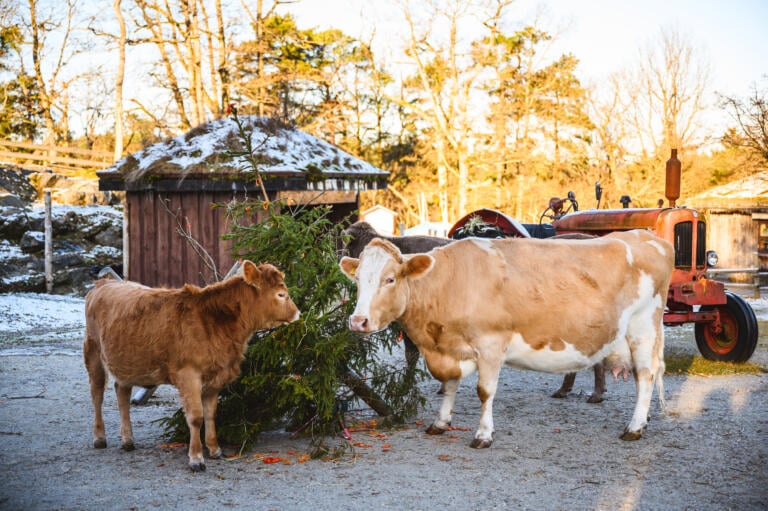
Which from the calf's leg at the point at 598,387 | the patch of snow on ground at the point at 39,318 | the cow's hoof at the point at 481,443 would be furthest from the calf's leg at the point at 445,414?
the patch of snow on ground at the point at 39,318

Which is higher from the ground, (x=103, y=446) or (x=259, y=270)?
(x=259, y=270)

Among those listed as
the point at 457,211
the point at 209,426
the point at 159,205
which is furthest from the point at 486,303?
the point at 457,211

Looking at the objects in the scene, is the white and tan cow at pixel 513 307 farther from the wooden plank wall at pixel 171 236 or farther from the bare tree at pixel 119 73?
the bare tree at pixel 119 73

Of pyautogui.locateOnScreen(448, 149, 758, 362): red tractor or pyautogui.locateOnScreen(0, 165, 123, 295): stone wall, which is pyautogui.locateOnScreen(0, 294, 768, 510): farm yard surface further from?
pyautogui.locateOnScreen(0, 165, 123, 295): stone wall

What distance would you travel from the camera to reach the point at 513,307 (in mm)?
6473

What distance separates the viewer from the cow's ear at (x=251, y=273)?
582 centimetres

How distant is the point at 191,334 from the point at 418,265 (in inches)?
76.9

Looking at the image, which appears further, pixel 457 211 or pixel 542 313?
pixel 457 211

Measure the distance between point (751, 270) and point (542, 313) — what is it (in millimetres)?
20006

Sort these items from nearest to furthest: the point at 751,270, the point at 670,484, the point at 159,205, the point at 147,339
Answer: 1. the point at 670,484
2. the point at 147,339
3. the point at 159,205
4. the point at 751,270

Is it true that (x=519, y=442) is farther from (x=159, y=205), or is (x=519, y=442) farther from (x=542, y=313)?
(x=159, y=205)

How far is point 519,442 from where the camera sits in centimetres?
649

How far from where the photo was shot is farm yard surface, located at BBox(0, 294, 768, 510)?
496 cm

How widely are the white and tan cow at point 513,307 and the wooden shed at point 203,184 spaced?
7.87 m
